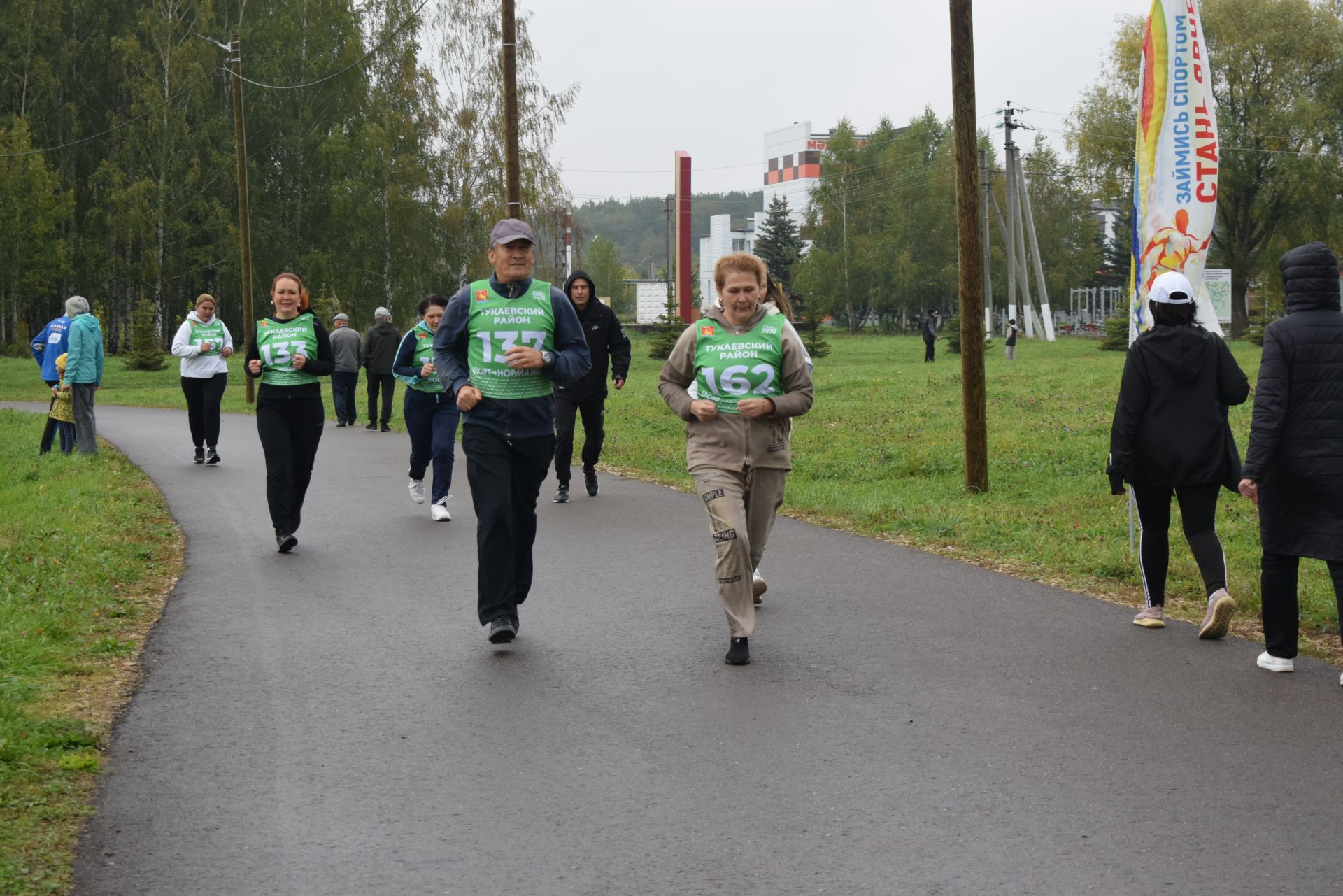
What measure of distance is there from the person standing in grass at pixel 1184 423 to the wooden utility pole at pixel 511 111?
16.4 meters

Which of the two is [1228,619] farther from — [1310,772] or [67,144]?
[67,144]

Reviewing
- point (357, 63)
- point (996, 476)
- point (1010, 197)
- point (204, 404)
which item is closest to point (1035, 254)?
point (1010, 197)

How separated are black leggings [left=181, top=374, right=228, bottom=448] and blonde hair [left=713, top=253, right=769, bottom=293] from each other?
33.1 ft

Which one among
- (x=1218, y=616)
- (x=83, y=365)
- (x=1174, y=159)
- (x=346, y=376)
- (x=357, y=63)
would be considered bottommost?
(x=1218, y=616)

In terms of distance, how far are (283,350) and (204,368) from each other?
5868 mm

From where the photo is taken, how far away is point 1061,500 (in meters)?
12.5

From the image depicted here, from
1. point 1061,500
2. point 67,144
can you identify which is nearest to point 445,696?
point 1061,500

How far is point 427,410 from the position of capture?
12.7 m

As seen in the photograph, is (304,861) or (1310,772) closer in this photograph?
(304,861)

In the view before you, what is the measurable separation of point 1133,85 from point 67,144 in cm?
4113

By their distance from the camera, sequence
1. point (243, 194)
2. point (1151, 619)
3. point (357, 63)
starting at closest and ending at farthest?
point (1151, 619), point (243, 194), point (357, 63)

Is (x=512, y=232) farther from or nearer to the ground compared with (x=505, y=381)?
farther from the ground

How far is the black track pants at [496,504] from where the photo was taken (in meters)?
7.04

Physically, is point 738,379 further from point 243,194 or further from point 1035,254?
point 1035,254
